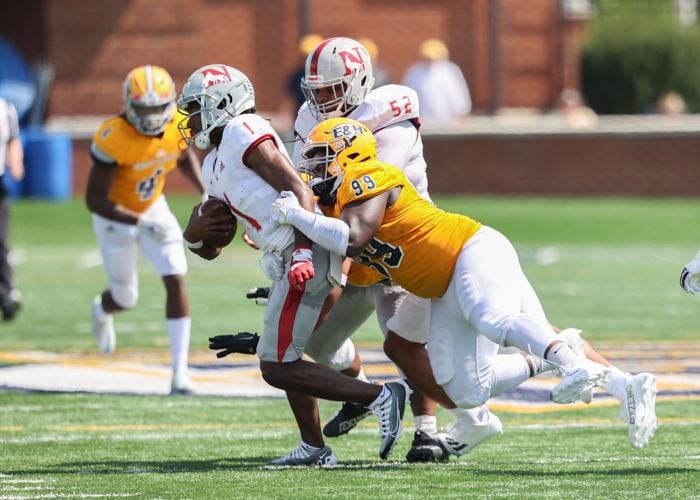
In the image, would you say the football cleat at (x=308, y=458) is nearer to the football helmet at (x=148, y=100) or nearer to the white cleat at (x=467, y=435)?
the white cleat at (x=467, y=435)

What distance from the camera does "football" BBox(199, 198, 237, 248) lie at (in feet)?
22.4

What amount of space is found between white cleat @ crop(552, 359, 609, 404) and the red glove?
1.03 metres

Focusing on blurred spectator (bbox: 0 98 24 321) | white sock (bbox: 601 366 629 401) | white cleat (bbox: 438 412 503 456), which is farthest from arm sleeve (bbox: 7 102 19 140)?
white sock (bbox: 601 366 629 401)

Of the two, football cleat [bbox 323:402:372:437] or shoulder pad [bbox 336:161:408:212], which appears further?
football cleat [bbox 323:402:372:437]

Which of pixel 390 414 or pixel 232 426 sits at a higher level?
pixel 390 414

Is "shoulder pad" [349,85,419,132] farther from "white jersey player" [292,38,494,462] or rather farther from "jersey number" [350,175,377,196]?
"jersey number" [350,175,377,196]

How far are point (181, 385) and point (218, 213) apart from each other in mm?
2377

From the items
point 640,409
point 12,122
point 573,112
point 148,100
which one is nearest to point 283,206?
point 640,409

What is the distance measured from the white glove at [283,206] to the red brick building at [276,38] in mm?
18891

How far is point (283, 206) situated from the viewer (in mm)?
6422

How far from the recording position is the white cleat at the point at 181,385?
29.5 feet

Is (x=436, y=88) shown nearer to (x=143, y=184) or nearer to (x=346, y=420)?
(x=143, y=184)

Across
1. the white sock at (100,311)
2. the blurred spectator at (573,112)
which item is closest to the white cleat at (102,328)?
the white sock at (100,311)

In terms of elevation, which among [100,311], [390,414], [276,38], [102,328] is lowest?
[276,38]
